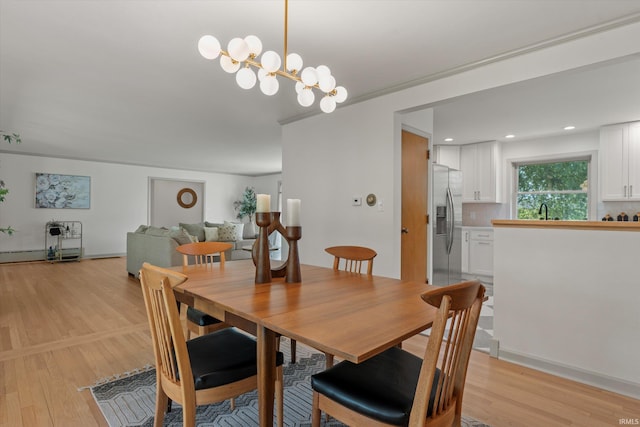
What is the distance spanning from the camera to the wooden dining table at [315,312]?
39.1 inches

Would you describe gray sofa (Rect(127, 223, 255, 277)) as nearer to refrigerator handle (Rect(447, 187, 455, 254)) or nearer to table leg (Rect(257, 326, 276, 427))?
table leg (Rect(257, 326, 276, 427))

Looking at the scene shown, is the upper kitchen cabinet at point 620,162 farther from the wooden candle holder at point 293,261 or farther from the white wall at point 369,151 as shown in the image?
the wooden candle holder at point 293,261

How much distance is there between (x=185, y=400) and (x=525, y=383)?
83.0 inches

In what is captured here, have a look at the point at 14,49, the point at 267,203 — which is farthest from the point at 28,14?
the point at 267,203

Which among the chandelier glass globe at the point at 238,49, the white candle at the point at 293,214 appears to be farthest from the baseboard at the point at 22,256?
the chandelier glass globe at the point at 238,49

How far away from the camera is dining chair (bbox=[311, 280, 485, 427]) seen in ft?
3.21

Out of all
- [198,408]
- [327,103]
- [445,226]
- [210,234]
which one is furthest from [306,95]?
[210,234]

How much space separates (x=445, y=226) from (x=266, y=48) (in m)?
3.28

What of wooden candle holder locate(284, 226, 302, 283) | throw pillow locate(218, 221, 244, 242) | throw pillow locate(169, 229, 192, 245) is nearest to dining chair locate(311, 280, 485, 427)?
wooden candle holder locate(284, 226, 302, 283)

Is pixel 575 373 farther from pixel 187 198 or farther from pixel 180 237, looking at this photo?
pixel 187 198

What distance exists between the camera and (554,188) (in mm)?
5508

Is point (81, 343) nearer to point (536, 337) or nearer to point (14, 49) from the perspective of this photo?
point (14, 49)

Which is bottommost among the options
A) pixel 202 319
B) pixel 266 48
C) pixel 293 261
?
pixel 202 319

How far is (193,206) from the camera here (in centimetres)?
957
